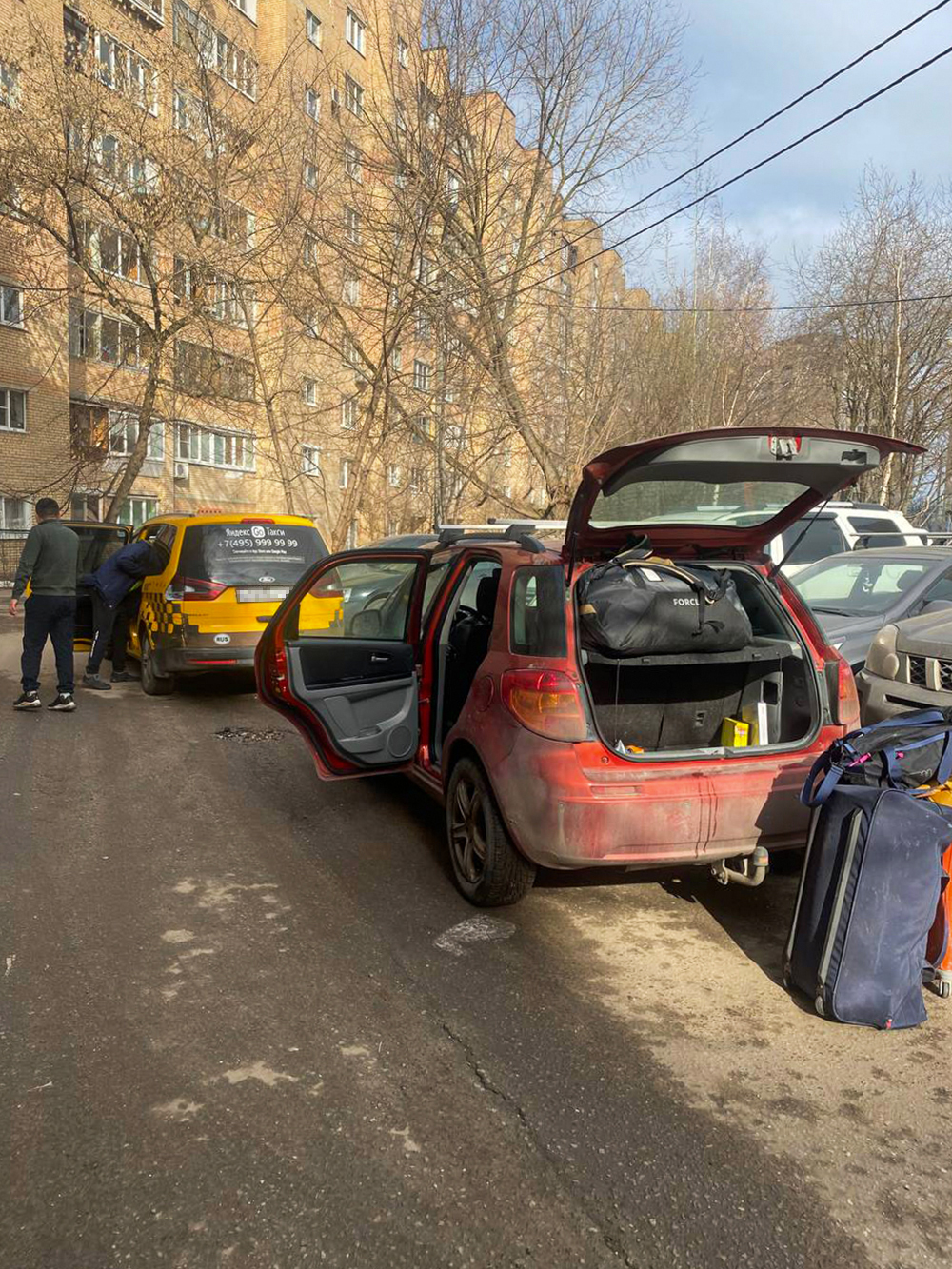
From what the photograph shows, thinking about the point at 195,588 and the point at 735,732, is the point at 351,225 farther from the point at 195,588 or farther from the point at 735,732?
the point at 735,732

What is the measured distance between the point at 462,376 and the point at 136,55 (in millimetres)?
Result: 10339

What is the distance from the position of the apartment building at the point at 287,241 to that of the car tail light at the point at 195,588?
13.6 meters

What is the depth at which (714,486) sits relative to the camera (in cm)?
423

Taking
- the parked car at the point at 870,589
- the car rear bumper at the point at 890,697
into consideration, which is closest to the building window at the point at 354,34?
the parked car at the point at 870,589

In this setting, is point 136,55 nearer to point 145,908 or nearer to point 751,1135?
point 145,908

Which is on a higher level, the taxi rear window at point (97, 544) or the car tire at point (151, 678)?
the taxi rear window at point (97, 544)

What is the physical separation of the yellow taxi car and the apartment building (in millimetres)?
13133

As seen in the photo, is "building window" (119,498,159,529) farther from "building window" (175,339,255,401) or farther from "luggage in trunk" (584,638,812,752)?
"luggage in trunk" (584,638,812,752)

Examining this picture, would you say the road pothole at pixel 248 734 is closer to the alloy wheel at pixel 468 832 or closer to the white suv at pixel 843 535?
the alloy wheel at pixel 468 832

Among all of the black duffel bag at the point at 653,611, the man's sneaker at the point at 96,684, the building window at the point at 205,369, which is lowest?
the man's sneaker at the point at 96,684

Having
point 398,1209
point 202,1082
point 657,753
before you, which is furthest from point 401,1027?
point 657,753

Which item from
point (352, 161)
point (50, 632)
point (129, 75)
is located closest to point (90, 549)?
point (50, 632)

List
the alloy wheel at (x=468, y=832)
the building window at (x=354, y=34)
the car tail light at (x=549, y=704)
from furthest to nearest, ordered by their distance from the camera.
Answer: the building window at (x=354, y=34)
the alloy wheel at (x=468, y=832)
the car tail light at (x=549, y=704)

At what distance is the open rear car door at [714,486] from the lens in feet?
12.2
